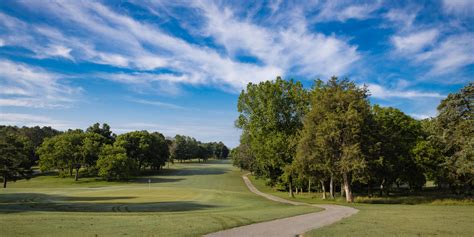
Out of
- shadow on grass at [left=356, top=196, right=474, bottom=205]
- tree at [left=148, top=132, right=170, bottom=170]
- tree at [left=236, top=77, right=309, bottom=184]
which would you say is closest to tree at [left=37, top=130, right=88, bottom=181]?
tree at [left=148, top=132, right=170, bottom=170]

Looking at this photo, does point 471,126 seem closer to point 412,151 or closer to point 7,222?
point 412,151

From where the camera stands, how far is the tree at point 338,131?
3012cm

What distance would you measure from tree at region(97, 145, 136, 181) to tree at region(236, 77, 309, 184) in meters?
36.9

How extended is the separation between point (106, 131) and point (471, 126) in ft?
301

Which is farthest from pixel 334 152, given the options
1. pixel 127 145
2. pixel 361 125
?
pixel 127 145

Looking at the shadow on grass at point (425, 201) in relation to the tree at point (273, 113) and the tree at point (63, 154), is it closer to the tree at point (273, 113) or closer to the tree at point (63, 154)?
the tree at point (273, 113)

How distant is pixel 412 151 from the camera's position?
134 feet

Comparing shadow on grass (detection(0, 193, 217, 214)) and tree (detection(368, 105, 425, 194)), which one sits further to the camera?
tree (detection(368, 105, 425, 194))

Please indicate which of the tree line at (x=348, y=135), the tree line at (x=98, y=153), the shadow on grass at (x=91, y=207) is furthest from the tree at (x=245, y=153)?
the tree line at (x=98, y=153)

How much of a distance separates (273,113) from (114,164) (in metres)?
42.5

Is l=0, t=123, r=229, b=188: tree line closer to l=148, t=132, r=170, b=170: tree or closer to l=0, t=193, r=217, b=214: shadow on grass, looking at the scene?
l=148, t=132, r=170, b=170: tree

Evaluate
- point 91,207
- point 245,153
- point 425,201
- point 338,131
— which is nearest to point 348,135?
point 338,131

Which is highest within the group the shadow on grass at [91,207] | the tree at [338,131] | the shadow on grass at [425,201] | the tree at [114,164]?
the tree at [338,131]

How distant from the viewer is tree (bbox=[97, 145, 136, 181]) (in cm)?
6538
